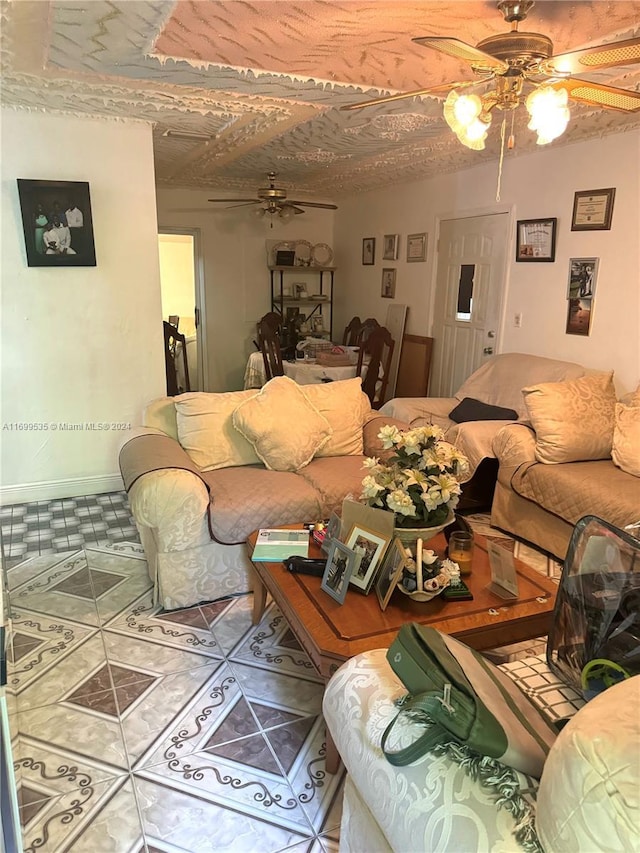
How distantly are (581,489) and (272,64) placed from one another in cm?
243

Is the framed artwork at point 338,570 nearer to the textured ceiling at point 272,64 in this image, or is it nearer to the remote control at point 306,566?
the remote control at point 306,566

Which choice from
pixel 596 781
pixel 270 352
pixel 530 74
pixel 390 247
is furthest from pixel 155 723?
pixel 390 247

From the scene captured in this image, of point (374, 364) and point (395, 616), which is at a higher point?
point (374, 364)

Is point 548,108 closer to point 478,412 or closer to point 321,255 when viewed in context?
point 478,412

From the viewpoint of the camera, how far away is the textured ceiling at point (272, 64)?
6.81 feet

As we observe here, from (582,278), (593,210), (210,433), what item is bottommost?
(210,433)

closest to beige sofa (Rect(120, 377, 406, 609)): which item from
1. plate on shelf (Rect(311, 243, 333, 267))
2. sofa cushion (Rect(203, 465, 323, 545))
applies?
sofa cushion (Rect(203, 465, 323, 545))

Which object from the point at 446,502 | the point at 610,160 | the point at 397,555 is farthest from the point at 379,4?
the point at 610,160

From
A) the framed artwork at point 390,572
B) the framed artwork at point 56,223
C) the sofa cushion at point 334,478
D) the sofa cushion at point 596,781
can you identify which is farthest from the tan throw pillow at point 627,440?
the framed artwork at point 56,223

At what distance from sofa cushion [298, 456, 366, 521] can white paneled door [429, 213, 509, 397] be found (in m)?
2.13

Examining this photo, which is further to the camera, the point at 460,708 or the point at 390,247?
the point at 390,247

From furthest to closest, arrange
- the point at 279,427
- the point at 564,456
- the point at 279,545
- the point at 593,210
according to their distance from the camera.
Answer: the point at 593,210 → the point at 564,456 → the point at 279,427 → the point at 279,545

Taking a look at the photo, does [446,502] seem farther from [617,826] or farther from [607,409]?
[607,409]

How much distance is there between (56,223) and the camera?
3.45 meters
